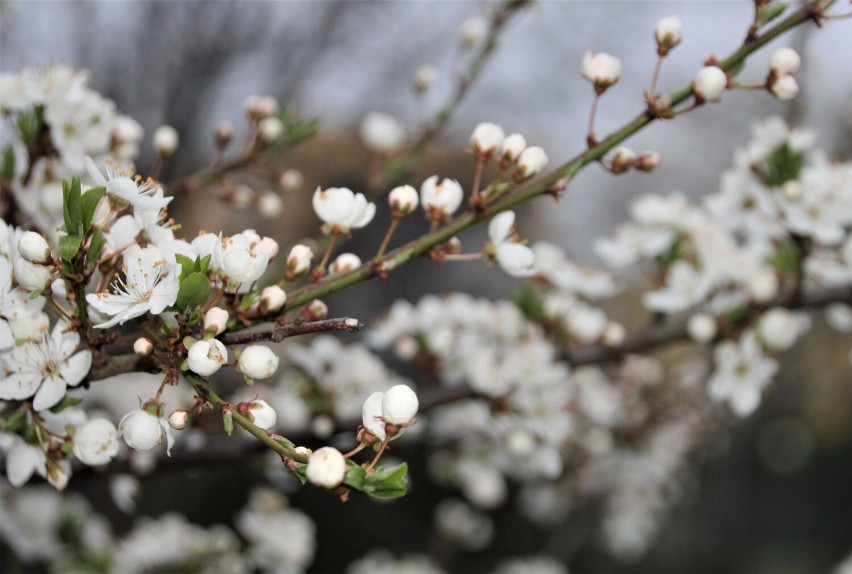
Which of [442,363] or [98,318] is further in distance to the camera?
[442,363]

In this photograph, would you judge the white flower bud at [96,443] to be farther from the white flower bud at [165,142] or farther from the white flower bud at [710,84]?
the white flower bud at [710,84]

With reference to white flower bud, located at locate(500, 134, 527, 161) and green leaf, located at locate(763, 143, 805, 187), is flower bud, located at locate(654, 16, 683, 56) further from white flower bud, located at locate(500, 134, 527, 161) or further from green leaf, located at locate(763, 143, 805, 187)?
green leaf, located at locate(763, 143, 805, 187)

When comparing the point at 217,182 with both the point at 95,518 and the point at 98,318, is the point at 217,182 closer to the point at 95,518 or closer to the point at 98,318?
the point at 98,318

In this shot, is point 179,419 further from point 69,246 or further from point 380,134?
point 380,134

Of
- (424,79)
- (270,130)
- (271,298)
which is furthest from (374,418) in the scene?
(424,79)

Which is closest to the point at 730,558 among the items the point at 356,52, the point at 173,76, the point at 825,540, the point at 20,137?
the point at 825,540

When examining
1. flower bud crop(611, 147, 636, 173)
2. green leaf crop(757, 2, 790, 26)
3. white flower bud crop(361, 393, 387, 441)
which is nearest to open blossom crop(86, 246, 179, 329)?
white flower bud crop(361, 393, 387, 441)
